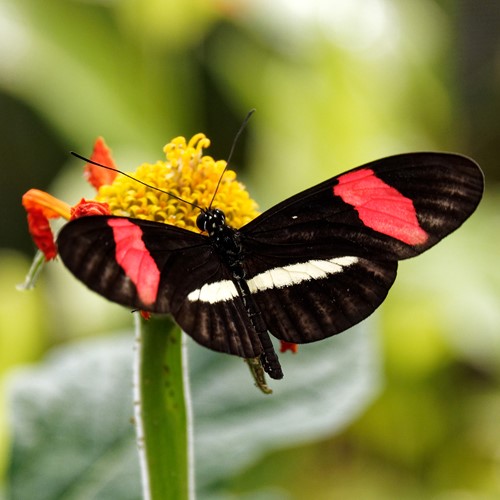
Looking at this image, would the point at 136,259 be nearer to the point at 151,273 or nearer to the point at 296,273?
the point at 151,273

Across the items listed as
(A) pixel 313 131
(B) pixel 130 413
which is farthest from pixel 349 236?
(A) pixel 313 131

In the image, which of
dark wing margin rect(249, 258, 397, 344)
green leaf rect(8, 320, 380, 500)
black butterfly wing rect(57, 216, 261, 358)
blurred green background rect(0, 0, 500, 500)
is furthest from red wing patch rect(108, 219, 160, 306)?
blurred green background rect(0, 0, 500, 500)

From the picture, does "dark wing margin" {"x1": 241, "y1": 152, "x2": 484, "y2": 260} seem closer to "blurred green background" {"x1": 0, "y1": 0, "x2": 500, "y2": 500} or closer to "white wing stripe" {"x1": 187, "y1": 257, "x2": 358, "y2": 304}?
"white wing stripe" {"x1": 187, "y1": 257, "x2": 358, "y2": 304}

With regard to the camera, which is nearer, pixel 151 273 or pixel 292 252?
pixel 151 273

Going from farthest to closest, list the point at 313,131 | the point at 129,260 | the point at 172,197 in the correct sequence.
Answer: the point at 313,131 → the point at 172,197 → the point at 129,260

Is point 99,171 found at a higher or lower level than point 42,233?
higher

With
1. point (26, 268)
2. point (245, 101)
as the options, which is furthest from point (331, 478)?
point (245, 101)

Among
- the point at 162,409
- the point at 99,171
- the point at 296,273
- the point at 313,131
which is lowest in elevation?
the point at 162,409

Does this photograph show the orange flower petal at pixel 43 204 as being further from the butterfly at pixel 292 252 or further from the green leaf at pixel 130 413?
the green leaf at pixel 130 413
